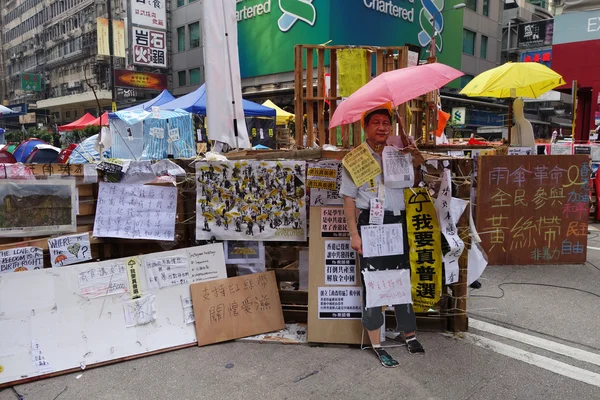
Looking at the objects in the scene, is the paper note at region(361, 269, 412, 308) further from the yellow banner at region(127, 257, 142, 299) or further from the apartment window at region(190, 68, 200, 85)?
the apartment window at region(190, 68, 200, 85)

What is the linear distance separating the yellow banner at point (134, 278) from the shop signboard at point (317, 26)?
64.6ft

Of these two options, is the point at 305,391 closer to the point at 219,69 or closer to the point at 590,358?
the point at 590,358

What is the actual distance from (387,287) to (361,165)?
99 cm

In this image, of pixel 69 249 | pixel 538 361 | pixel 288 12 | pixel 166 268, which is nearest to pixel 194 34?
pixel 288 12

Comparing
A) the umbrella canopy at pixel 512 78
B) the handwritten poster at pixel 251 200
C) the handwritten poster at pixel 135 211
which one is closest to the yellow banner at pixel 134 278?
the handwritten poster at pixel 135 211

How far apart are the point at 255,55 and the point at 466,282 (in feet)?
80.4

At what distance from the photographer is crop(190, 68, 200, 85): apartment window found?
35.0 metres

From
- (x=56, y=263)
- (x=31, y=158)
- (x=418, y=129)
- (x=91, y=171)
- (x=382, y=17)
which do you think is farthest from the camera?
(x=382, y=17)

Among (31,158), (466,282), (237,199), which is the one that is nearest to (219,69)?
(237,199)

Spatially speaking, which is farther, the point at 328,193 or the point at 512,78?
the point at 512,78

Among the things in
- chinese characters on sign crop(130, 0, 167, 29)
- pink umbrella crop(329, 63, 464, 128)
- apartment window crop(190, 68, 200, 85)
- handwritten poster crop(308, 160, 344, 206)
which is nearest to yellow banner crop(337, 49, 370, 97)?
handwritten poster crop(308, 160, 344, 206)

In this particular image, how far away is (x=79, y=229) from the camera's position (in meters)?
3.90

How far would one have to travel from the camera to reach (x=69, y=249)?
12.4 ft

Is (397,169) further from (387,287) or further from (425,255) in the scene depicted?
(387,287)
